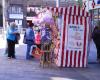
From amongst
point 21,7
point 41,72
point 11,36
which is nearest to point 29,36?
point 11,36

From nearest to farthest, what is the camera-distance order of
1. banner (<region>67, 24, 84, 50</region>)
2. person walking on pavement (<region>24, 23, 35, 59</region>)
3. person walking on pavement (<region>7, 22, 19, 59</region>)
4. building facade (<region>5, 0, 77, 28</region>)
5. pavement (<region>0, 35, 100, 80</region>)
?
1. pavement (<region>0, 35, 100, 80</region>)
2. banner (<region>67, 24, 84, 50</region>)
3. person walking on pavement (<region>7, 22, 19, 59</region>)
4. person walking on pavement (<region>24, 23, 35, 59</region>)
5. building facade (<region>5, 0, 77, 28</region>)

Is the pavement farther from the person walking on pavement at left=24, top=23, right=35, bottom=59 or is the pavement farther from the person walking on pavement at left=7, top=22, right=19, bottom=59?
the person walking on pavement at left=24, top=23, right=35, bottom=59

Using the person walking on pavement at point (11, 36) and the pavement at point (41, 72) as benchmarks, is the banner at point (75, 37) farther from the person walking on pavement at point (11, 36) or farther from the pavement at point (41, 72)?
the person walking on pavement at point (11, 36)

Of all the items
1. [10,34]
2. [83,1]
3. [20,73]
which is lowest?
[20,73]

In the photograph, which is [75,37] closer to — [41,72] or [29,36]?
[41,72]

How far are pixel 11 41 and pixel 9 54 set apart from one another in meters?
0.62

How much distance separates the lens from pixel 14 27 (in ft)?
59.6

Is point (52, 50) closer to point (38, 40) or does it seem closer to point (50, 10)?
point (50, 10)

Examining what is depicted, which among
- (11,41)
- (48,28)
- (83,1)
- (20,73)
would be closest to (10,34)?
(11,41)

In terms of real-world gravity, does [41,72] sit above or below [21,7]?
below

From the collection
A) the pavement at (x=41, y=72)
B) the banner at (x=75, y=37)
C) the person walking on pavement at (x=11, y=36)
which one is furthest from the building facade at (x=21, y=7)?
the banner at (x=75, y=37)

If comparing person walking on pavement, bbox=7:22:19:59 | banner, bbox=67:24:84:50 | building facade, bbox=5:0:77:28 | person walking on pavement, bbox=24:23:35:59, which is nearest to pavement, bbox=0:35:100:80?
banner, bbox=67:24:84:50

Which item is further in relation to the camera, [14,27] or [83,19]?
[14,27]

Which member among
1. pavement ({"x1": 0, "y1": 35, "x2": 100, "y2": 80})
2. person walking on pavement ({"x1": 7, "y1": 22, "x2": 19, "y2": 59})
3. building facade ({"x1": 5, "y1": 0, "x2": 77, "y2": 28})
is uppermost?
building facade ({"x1": 5, "y1": 0, "x2": 77, "y2": 28})
